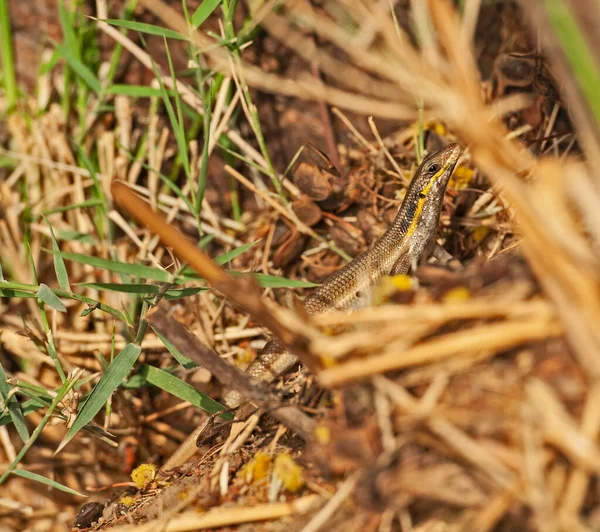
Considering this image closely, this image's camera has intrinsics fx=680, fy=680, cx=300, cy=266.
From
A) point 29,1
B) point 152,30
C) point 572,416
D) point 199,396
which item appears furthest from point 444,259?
point 29,1

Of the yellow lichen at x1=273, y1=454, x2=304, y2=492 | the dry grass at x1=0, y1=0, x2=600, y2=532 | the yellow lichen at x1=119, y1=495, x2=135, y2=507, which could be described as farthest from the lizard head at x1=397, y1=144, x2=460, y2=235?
the yellow lichen at x1=119, y1=495, x2=135, y2=507

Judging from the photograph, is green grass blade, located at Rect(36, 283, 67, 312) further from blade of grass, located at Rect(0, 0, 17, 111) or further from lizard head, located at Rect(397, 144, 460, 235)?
blade of grass, located at Rect(0, 0, 17, 111)

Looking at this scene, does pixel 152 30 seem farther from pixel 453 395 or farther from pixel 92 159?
pixel 453 395

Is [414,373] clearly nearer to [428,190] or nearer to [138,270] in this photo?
[138,270]

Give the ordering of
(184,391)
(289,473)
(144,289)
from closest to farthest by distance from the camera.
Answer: (289,473) → (144,289) → (184,391)

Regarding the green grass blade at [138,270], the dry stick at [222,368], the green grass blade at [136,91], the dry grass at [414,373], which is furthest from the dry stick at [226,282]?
the green grass blade at [136,91]

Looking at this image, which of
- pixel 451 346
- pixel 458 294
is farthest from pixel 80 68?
pixel 451 346
